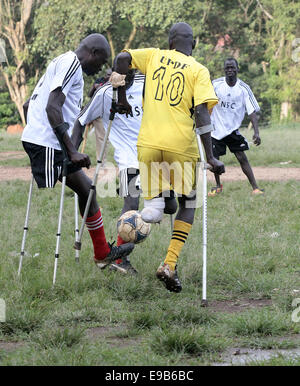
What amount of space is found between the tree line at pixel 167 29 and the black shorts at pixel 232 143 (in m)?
20.4

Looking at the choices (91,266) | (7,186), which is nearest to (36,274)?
(91,266)

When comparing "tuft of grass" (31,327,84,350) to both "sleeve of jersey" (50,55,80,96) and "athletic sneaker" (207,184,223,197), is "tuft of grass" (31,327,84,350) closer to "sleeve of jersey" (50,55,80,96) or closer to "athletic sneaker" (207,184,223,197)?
"sleeve of jersey" (50,55,80,96)

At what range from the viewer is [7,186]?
1174cm

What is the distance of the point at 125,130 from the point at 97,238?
1180mm

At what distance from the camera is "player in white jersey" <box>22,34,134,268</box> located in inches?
219

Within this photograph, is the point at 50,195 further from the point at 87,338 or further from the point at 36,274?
the point at 87,338

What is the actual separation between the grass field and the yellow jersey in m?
1.21

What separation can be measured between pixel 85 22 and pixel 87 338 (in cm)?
2844

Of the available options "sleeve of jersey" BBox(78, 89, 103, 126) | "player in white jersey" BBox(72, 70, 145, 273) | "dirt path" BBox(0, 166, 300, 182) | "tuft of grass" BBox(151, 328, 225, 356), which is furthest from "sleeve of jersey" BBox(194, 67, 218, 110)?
"dirt path" BBox(0, 166, 300, 182)

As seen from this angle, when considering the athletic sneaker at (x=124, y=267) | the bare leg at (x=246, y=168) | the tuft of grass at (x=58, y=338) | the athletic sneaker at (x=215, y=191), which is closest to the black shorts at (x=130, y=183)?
the athletic sneaker at (x=124, y=267)

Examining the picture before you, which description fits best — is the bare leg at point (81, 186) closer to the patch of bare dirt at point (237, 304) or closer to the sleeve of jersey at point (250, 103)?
the patch of bare dirt at point (237, 304)

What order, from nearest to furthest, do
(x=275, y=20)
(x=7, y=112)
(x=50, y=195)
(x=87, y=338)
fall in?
(x=87, y=338)
(x=50, y=195)
(x=275, y=20)
(x=7, y=112)

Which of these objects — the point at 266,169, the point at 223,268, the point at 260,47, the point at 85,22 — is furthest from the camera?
the point at 260,47

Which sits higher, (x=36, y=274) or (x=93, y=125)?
(x=93, y=125)
